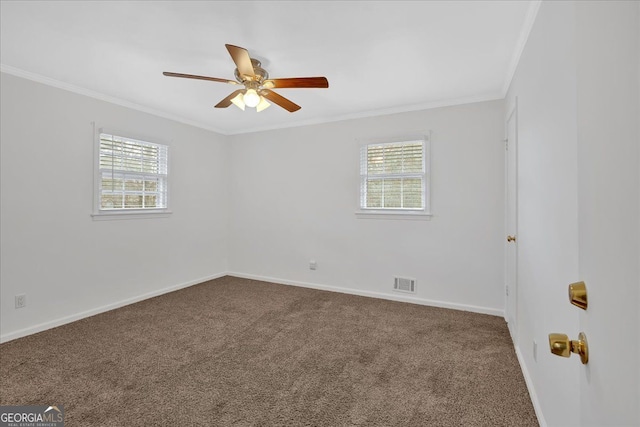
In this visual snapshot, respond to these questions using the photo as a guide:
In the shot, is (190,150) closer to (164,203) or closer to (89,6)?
(164,203)

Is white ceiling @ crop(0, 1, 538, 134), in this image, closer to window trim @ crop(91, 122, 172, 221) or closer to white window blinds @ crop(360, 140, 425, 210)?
window trim @ crop(91, 122, 172, 221)

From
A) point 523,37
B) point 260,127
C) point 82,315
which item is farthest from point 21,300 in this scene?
point 523,37

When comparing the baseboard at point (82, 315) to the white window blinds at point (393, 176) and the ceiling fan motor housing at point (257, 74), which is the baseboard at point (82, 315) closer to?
the white window blinds at point (393, 176)

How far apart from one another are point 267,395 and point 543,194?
2.06 m

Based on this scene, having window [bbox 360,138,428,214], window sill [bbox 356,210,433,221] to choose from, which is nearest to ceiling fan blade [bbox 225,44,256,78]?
window [bbox 360,138,428,214]

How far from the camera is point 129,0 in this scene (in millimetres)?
1887

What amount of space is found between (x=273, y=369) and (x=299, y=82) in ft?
7.22

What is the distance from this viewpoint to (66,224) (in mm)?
3223

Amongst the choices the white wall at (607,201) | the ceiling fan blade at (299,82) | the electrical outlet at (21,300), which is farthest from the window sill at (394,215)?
the electrical outlet at (21,300)

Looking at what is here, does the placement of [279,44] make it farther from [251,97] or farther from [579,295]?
[579,295]

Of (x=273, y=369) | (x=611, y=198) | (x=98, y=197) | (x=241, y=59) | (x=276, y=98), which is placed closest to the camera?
(x=611, y=198)

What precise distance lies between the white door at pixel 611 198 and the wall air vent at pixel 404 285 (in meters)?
3.38

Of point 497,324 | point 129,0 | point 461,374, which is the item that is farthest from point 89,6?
point 497,324

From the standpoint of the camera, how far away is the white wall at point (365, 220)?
3.49 metres
